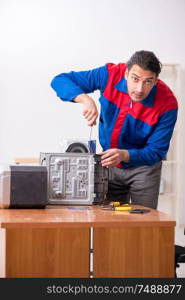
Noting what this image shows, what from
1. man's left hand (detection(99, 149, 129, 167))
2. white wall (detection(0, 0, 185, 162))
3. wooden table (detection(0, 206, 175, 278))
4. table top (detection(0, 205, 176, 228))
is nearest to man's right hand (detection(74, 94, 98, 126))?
man's left hand (detection(99, 149, 129, 167))

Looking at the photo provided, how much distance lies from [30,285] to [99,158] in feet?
2.99

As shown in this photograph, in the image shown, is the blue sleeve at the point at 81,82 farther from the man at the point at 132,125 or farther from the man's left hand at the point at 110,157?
the man's left hand at the point at 110,157

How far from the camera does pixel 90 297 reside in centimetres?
172

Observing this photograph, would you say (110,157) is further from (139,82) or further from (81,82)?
(81,82)

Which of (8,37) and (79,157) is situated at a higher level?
(8,37)

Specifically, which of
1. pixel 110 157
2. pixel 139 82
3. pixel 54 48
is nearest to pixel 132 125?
pixel 139 82

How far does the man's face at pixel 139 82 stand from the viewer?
2699 mm

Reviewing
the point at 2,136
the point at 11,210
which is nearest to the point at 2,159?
the point at 2,136

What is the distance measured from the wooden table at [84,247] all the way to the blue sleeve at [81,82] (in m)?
1.07

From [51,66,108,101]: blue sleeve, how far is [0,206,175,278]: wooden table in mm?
1067

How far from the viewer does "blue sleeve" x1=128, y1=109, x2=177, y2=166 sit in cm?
285

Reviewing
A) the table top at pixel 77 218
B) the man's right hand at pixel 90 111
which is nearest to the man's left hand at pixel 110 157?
the man's right hand at pixel 90 111

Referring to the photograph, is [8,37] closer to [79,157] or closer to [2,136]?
[2,136]

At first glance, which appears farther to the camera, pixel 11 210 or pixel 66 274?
pixel 11 210
